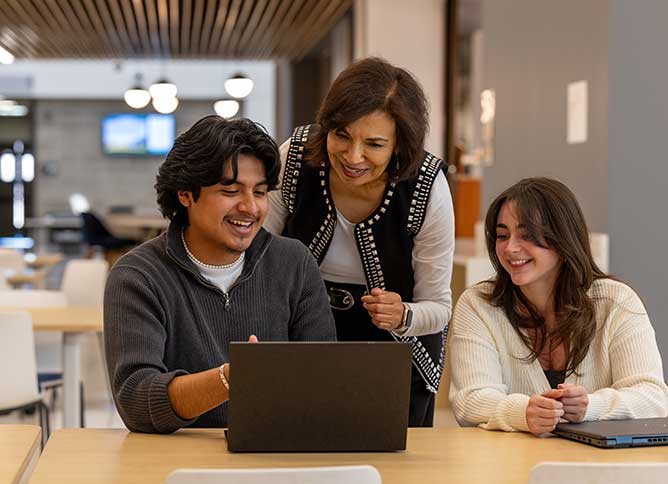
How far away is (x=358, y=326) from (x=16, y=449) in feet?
3.44

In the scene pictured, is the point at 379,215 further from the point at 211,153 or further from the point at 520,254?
the point at 211,153

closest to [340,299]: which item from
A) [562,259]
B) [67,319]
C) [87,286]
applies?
[562,259]

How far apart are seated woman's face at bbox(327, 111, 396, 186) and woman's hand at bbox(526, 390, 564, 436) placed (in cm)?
67

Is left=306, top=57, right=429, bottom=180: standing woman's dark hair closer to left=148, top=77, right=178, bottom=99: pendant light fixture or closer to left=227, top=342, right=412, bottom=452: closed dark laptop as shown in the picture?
left=227, top=342, right=412, bottom=452: closed dark laptop

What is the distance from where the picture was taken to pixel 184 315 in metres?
2.20

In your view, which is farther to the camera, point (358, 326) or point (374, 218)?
point (358, 326)

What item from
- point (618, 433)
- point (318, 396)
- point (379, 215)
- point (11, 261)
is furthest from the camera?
point (11, 261)

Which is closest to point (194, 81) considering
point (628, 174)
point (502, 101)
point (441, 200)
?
point (502, 101)

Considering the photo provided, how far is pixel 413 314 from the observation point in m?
2.61

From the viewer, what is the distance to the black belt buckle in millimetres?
2748

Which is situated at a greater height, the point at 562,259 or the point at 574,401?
the point at 562,259

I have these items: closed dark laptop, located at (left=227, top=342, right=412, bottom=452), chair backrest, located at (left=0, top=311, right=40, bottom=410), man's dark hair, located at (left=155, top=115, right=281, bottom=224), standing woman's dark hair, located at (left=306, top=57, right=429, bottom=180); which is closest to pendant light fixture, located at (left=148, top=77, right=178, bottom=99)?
chair backrest, located at (left=0, top=311, right=40, bottom=410)

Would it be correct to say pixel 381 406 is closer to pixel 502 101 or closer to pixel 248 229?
pixel 248 229

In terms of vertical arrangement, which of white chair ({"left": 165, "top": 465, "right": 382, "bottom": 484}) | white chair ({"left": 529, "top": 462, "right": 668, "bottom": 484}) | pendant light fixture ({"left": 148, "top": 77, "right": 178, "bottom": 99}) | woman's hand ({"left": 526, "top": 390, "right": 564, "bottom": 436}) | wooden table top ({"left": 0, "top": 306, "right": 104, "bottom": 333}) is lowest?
wooden table top ({"left": 0, "top": 306, "right": 104, "bottom": 333})
